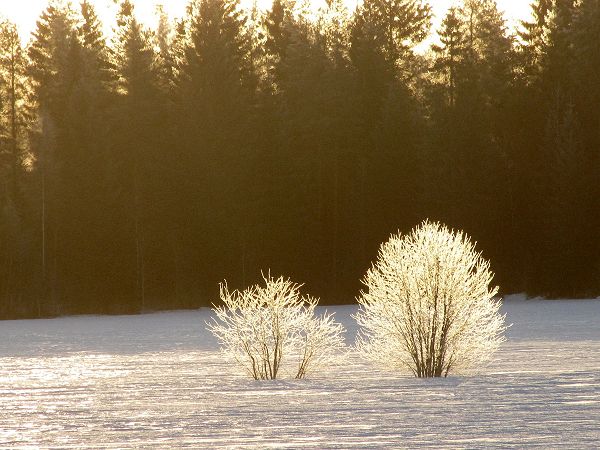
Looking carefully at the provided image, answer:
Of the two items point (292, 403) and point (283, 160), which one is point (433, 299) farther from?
point (283, 160)

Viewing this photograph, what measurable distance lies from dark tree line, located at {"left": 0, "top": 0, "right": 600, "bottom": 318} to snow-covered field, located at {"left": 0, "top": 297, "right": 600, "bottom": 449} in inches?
852

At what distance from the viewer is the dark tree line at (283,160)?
1892 inches

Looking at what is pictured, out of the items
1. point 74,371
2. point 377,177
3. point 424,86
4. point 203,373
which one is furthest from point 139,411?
point 424,86

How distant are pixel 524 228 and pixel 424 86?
919 centimetres

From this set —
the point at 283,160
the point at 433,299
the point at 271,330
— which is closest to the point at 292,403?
the point at 271,330

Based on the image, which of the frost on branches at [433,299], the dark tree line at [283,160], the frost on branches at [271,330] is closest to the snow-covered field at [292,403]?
the frost on branches at [271,330]

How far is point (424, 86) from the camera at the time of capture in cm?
5391

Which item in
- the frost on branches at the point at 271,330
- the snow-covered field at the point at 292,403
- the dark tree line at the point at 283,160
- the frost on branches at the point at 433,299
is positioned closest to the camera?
the snow-covered field at the point at 292,403

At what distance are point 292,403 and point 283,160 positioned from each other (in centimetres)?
3441

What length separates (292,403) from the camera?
52.8 ft

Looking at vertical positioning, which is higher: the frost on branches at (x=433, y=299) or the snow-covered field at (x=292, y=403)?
the frost on branches at (x=433, y=299)

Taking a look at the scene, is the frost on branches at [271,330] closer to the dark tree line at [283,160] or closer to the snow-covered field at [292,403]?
the snow-covered field at [292,403]

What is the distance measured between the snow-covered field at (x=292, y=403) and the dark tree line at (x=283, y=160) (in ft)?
71.0

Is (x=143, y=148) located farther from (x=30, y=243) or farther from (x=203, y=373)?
(x=203, y=373)
